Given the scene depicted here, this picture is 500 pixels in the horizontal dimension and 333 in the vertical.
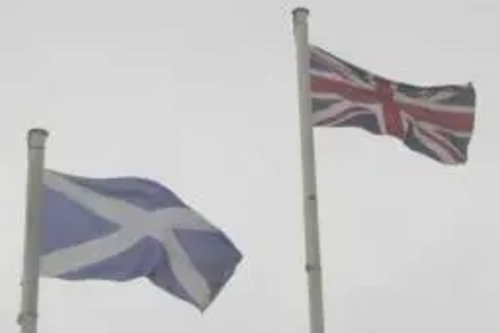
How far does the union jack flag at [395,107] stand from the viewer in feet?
74.4

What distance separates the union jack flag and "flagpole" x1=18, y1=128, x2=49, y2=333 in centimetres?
429

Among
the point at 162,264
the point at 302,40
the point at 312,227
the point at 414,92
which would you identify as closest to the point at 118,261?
the point at 162,264

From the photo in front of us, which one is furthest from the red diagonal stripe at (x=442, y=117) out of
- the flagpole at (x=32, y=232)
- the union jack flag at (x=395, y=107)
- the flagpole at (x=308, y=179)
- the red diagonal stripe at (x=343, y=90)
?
the flagpole at (x=32, y=232)

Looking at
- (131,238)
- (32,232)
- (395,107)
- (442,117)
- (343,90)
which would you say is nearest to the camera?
(32,232)

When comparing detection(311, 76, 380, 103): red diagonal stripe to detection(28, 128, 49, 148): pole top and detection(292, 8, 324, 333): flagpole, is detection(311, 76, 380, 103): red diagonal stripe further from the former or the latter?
detection(28, 128, 49, 148): pole top

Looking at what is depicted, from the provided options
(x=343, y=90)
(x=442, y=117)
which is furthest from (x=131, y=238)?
(x=442, y=117)

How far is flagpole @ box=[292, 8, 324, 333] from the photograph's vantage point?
2027 cm

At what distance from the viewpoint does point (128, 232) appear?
69.1 ft

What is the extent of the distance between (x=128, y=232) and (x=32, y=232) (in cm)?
169

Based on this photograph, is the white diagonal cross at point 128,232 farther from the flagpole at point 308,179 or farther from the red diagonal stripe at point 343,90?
the red diagonal stripe at point 343,90

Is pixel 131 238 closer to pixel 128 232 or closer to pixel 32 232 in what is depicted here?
pixel 128 232

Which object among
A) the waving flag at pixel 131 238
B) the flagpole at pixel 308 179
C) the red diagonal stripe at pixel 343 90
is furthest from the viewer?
the red diagonal stripe at pixel 343 90

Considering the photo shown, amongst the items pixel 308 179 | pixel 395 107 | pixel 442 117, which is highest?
pixel 395 107

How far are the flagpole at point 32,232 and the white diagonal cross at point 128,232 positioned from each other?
375 mm
